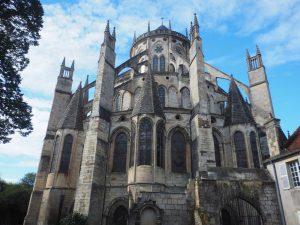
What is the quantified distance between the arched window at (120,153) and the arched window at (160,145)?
269 cm

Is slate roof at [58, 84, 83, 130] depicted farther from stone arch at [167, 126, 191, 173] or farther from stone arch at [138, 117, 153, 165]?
stone arch at [167, 126, 191, 173]

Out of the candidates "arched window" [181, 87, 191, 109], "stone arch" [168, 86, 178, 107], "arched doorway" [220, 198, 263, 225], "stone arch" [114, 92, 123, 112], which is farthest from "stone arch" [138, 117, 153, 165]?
"stone arch" [114, 92, 123, 112]

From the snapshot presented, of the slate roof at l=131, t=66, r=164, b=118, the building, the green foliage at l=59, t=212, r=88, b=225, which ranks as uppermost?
the slate roof at l=131, t=66, r=164, b=118

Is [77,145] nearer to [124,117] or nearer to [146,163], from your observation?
[124,117]

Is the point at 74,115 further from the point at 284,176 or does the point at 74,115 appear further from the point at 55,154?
the point at 284,176

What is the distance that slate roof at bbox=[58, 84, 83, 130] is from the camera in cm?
2059

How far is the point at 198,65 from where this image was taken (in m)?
19.5

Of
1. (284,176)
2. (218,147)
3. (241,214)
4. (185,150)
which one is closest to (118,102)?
(185,150)

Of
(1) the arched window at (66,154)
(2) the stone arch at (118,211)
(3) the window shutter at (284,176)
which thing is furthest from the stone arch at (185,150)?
(1) the arched window at (66,154)

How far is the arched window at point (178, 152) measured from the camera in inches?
706

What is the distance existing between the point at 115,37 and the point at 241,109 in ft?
38.4

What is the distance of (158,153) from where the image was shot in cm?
1719

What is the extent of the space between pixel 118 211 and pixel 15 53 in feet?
35.6

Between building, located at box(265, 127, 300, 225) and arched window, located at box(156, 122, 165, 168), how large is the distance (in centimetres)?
655
